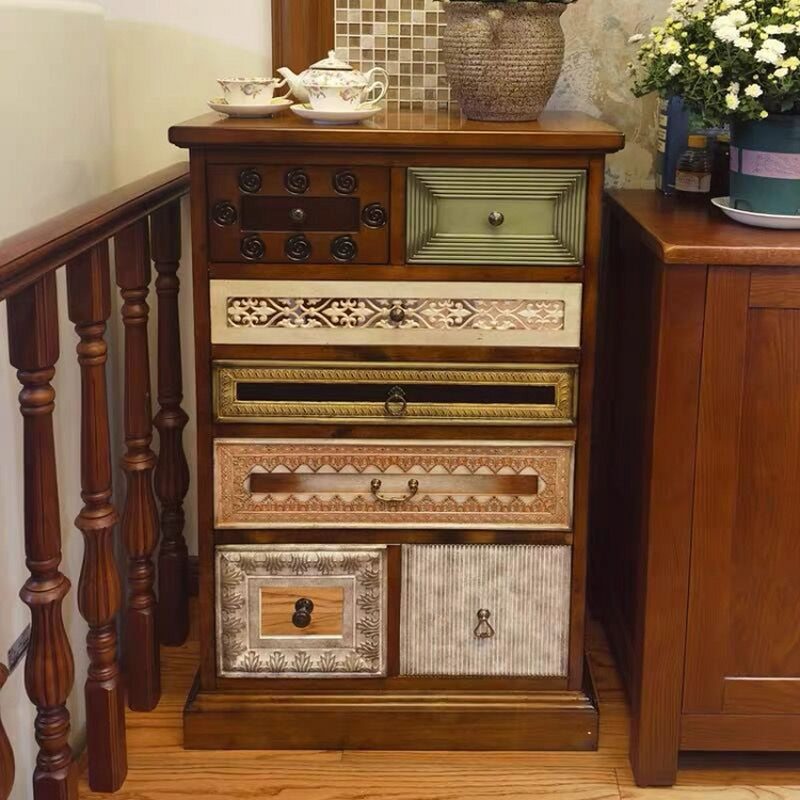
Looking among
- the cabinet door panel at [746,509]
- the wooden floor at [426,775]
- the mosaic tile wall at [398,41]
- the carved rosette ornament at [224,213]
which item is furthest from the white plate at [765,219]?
the wooden floor at [426,775]

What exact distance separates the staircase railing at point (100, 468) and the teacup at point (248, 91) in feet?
0.68

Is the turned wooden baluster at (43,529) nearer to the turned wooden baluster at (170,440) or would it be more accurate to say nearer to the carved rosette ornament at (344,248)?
the carved rosette ornament at (344,248)

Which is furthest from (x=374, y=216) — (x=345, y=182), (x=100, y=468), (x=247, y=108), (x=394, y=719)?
(x=394, y=719)

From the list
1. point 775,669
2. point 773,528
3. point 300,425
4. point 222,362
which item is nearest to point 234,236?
point 222,362

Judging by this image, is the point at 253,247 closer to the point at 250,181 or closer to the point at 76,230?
the point at 250,181

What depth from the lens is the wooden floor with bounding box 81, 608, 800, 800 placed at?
1942 millimetres

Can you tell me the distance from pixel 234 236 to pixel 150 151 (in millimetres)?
608

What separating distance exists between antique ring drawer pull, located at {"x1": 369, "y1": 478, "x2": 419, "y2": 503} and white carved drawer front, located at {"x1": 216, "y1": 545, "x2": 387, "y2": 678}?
9 centimetres

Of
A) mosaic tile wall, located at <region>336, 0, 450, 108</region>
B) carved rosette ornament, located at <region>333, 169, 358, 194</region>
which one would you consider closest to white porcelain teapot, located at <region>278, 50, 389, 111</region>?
carved rosette ornament, located at <region>333, 169, 358, 194</region>

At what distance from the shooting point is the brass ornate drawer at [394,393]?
1919 mm

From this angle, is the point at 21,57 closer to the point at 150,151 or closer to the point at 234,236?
the point at 234,236

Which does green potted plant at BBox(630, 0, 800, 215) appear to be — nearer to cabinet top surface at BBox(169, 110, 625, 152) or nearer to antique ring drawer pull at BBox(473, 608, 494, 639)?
cabinet top surface at BBox(169, 110, 625, 152)

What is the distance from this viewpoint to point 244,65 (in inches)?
91.0

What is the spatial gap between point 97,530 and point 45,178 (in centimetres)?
54
